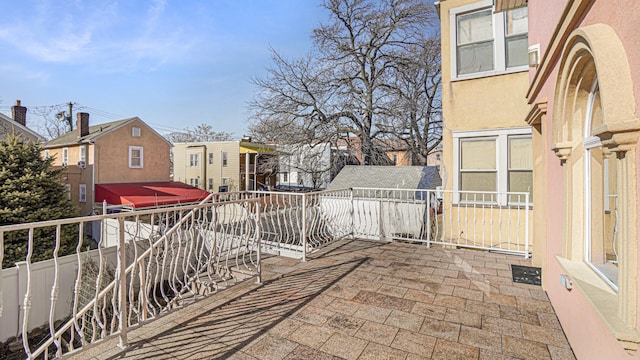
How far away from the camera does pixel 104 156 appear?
47.6 feet

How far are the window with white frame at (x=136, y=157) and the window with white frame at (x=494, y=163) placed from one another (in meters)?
15.6

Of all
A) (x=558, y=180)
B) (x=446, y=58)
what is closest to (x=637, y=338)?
(x=558, y=180)

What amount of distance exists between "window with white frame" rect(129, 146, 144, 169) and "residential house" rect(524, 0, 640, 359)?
1711 cm

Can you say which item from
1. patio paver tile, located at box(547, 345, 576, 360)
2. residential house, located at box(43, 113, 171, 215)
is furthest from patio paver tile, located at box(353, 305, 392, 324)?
residential house, located at box(43, 113, 171, 215)

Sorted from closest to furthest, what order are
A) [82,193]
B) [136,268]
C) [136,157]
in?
1. [136,268]
2. [82,193]
3. [136,157]

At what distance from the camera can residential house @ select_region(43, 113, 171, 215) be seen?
46.8 ft

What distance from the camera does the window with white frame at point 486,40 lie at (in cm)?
570

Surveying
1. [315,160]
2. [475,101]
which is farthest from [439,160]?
[475,101]

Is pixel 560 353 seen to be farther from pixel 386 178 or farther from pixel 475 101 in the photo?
pixel 386 178

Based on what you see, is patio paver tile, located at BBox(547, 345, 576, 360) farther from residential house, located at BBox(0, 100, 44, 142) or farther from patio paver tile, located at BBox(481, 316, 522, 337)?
residential house, located at BBox(0, 100, 44, 142)

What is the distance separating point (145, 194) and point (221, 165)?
28.9ft

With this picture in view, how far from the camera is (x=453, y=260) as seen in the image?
4.65 meters

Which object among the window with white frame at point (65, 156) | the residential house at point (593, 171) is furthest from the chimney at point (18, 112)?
the residential house at point (593, 171)

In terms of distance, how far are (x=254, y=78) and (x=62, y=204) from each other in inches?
364
